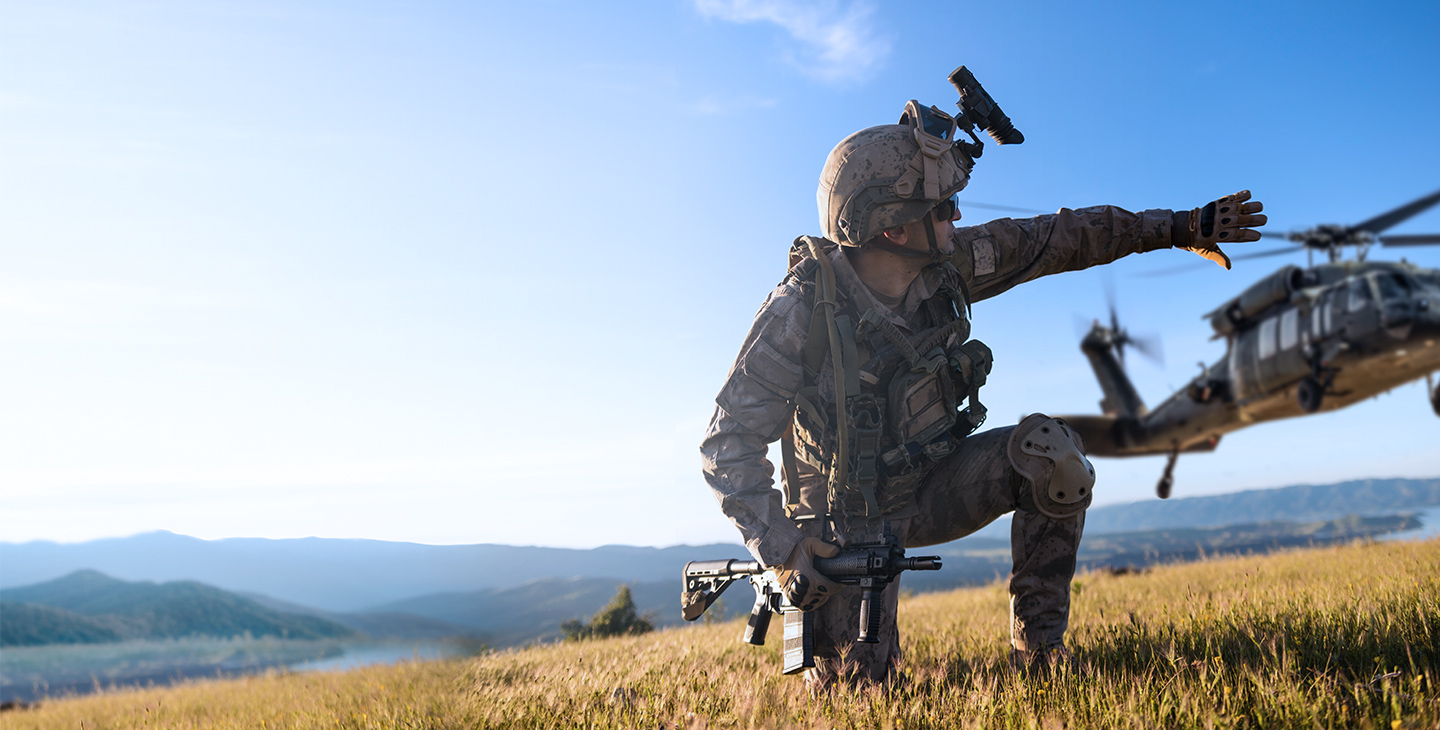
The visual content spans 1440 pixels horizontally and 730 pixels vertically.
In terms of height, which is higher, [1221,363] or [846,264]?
[1221,363]

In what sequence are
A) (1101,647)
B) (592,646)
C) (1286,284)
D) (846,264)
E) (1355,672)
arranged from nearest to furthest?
(1355,672) → (1101,647) → (846,264) → (592,646) → (1286,284)

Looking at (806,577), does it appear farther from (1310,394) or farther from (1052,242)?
(1310,394)

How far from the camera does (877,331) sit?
3875 millimetres

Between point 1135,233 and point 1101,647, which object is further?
point 1135,233

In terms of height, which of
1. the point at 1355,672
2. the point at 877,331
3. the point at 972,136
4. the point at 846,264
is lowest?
the point at 1355,672

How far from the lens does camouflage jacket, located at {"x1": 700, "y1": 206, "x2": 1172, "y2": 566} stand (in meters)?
3.45

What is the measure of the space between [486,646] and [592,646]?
1.25 metres

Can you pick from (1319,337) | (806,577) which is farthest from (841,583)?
(1319,337)

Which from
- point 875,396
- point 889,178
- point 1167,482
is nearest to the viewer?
point 875,396

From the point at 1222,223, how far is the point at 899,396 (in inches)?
72.0

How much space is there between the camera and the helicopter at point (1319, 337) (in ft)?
43.3

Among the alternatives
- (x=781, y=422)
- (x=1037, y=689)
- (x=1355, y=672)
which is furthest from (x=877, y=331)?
(x=1355, y=672)

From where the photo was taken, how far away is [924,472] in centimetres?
396

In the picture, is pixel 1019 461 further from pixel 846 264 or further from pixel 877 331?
pixel 846 264
